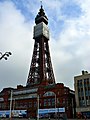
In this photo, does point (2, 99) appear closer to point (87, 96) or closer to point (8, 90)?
point (8, 90)

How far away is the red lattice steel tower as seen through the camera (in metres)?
110

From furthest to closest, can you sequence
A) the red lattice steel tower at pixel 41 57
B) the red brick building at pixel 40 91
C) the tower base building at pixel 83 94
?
the red lattice steel tower at pixel 41 57 → the red brick building at pixel 40 91 → the tower base building at pixel 83 94

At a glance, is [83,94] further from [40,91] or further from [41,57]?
[41,57]

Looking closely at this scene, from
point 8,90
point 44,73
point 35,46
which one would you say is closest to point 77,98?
point 44,73

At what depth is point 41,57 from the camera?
115188mm

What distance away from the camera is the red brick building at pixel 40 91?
282ft

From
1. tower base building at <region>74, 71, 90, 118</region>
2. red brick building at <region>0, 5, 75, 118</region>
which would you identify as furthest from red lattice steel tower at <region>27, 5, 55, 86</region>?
tower base building at <region>74, 71, 90, 118</region>

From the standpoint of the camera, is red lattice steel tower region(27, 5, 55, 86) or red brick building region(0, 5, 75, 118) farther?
red lattice steel tower region(27, 5, 55, 86)

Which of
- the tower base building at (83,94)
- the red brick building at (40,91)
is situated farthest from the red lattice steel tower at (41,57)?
the tower base building at (83,94)

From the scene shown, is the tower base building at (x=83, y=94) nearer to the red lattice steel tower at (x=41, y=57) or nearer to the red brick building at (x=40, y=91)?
the red brick building at (x=40, y=91)

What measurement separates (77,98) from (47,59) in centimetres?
4386

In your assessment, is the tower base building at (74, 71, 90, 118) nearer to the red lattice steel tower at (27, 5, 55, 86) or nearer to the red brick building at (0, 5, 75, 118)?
the red brick building at (0, 5, 75, 118)

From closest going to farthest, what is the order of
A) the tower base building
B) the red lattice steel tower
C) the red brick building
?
the tower base building < the red brick building < the red lattice steel tower

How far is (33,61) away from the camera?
117 meters
